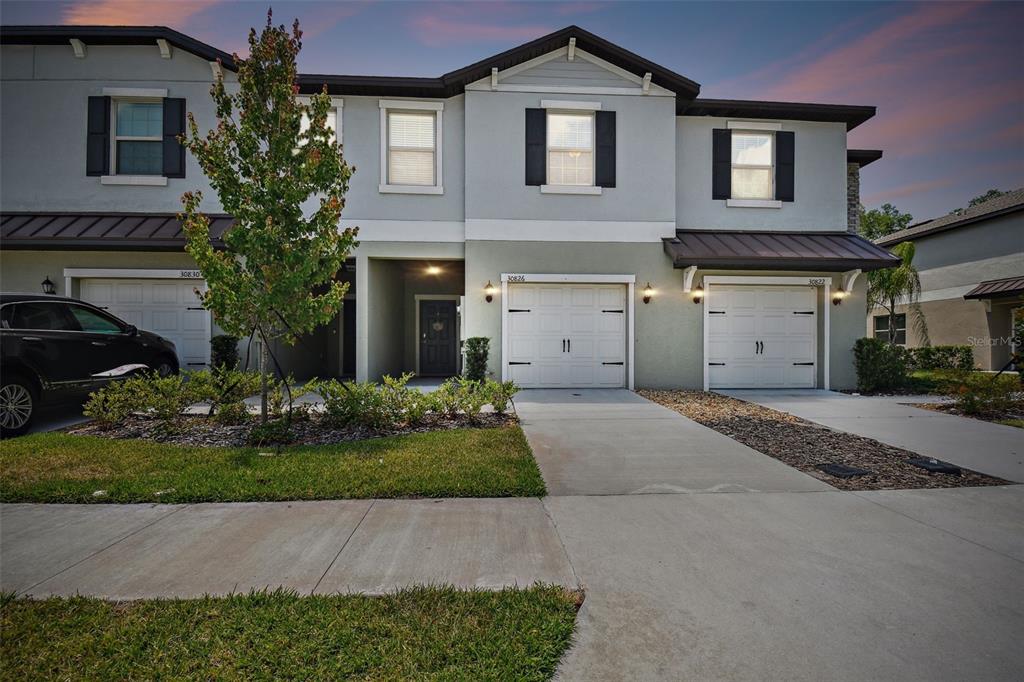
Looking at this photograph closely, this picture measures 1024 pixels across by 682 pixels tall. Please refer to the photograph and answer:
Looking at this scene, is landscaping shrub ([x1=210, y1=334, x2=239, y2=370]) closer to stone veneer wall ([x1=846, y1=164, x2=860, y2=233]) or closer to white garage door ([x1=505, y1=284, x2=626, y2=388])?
white garage door ([x1=505, y1=284, x2=626, y2=388])

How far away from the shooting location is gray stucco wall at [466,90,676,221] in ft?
32.9

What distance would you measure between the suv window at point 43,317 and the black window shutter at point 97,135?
4999 mm

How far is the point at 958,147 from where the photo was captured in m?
14.2

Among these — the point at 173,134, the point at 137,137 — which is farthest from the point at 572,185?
the point at 137,137

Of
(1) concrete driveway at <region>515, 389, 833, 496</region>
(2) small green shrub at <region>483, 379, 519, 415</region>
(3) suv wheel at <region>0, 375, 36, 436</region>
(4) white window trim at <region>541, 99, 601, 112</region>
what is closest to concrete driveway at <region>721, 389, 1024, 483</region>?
(1) concrete driveway at <region>515, 389, 833, 496</region>

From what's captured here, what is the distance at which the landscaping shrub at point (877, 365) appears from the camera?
33.4 ft

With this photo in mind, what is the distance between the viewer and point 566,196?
10203mm

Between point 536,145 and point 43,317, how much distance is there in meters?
9.13

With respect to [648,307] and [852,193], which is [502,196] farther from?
[852,193]

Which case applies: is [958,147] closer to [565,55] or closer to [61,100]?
[565,55]

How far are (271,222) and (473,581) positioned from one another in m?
5.02

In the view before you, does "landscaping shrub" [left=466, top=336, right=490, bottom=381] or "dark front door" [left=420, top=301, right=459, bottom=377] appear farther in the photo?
"dark front door" [left=420, top=301, right=459, bottom=377]

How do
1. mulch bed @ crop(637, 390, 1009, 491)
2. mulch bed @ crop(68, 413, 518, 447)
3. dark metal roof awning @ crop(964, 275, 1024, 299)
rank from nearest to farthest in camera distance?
mulch bed @ crop(637, 390, 1009, 491) → mulch bed @ crop(68, 413, 518, 447) → dark metal roof awning @ crop(964, 275, 1024, 299)

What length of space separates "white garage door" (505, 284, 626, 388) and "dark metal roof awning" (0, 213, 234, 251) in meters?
6.74
